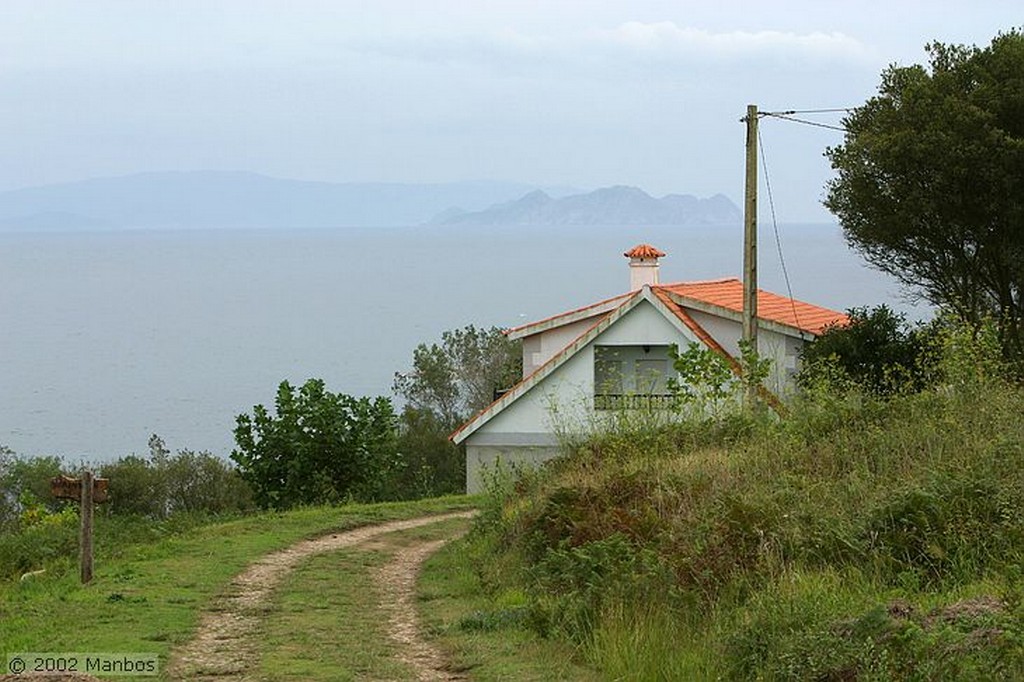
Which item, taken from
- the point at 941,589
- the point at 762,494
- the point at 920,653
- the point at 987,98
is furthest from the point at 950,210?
the point at 920,653

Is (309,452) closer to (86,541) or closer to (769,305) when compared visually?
(769,305)

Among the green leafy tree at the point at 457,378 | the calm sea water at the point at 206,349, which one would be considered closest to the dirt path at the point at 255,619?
the calm sea water at the point at 206,349

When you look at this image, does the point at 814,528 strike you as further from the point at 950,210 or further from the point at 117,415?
the point at 117,415

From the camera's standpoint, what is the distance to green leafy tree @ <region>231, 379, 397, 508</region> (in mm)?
29969

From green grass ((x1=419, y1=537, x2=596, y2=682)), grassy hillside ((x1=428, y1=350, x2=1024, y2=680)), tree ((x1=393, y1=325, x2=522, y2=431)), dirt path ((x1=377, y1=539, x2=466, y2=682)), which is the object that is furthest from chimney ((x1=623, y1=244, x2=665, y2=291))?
tree ((x1=393, y1=325, x2=522, y2=431))

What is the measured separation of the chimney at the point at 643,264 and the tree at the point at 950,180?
7.45 metres

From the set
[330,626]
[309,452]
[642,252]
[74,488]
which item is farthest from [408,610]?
[642,252]

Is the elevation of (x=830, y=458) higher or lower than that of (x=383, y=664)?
higher

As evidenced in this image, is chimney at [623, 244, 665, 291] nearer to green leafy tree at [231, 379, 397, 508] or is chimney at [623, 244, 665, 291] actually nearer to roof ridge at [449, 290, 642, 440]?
roof ridge at [449, 290, 642, 440]

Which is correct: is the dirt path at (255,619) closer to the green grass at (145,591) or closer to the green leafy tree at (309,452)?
the green grass at (145,591)

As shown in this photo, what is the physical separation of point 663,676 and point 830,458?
174 inches

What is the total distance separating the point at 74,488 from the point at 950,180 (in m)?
16.0

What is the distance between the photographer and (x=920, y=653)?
824 centimetres

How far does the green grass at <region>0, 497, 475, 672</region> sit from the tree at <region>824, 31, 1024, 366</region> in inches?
422
